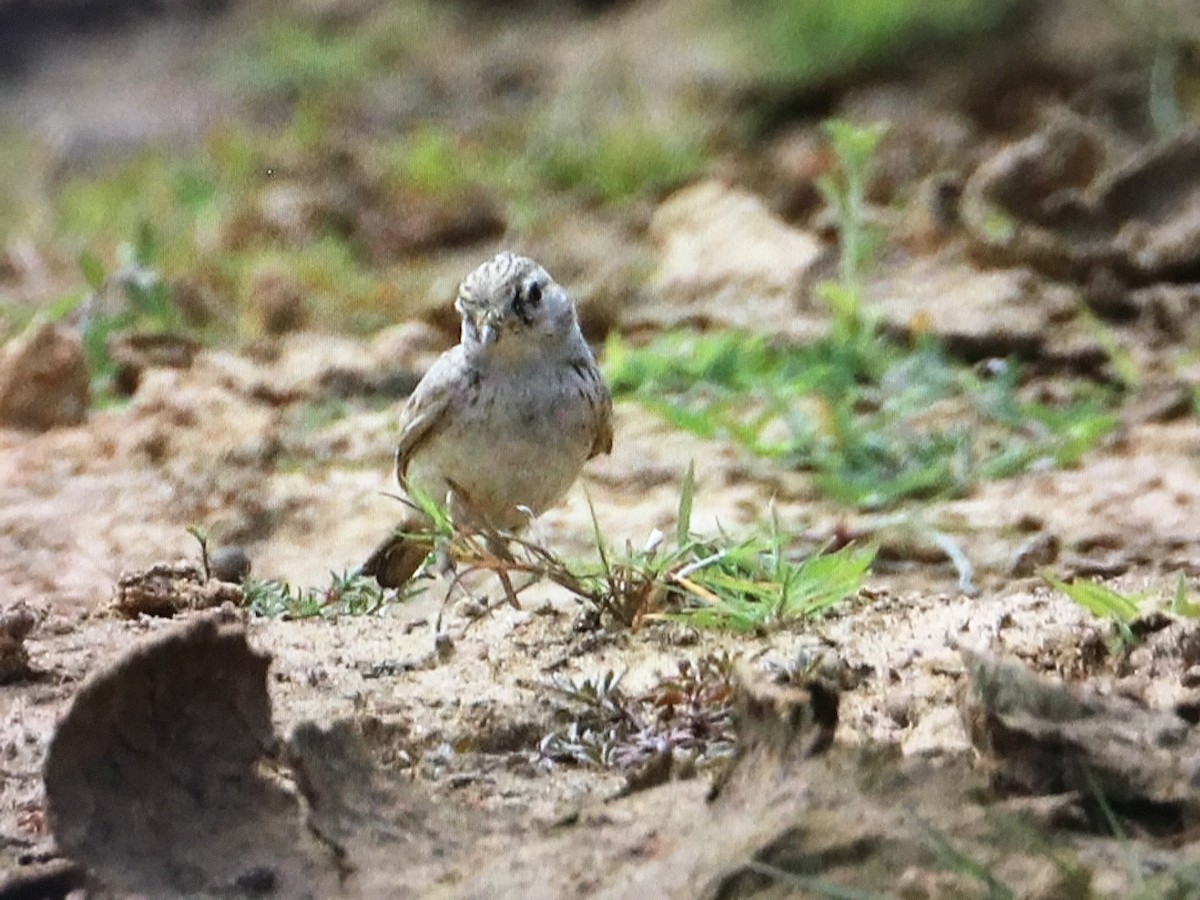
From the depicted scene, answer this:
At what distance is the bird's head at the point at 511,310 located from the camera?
195 inches

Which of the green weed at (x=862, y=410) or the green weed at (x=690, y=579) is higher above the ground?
the green weed at (x=690, y=579)

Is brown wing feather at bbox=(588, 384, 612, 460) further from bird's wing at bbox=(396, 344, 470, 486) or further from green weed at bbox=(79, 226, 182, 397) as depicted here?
green weed at bbox=(79, 226, 182, 397)

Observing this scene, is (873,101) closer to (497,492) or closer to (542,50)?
(542,50)

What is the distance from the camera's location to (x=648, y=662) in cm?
363

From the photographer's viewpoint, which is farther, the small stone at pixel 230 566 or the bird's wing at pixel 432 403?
the bird's wing at pixel 432 403

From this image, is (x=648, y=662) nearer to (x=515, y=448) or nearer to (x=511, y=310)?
(x=515, y=448)

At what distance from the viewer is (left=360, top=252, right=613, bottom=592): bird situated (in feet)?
16.3

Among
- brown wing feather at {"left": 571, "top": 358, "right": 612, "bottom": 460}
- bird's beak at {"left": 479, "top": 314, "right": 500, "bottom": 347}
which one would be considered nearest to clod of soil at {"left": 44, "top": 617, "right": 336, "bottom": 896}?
bird's beak at {"left": 479, "top": 314, "right": 500, "bottom": 347}

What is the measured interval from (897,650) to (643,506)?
2090mm

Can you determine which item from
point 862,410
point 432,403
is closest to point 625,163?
point 862,410

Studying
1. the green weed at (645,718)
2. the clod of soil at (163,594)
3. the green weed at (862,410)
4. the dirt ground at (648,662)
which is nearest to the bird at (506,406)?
the dirt ground at (648,662)

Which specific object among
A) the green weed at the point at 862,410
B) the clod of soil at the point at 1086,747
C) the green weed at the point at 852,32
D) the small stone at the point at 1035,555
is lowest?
the small stone at the point at 1035,555

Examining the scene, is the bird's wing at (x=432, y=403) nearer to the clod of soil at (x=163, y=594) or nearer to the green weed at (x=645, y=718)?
the clod of soil at (x=163, y=594)

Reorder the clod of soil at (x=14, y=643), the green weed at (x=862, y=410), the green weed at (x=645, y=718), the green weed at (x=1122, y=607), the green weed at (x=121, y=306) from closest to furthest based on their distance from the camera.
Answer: the green weed at (x=645, y=718) → the green weed at (x=1122, y=607) → the clod of soil at (x=14, y=643) → the green weed at (x=862, y=410) → the green weed at (x=121, y=306)
